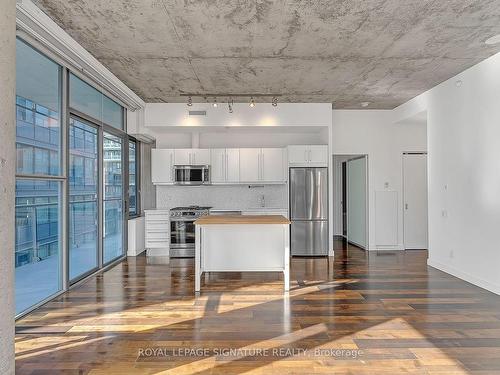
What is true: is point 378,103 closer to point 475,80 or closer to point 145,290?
point 475,80

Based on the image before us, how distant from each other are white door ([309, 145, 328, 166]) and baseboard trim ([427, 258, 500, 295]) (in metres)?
2.55

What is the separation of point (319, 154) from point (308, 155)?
0.21 m

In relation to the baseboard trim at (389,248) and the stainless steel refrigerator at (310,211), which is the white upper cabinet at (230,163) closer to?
the stainless steel refrigerator at (310,211)

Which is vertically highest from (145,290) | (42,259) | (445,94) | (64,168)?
(445,94)

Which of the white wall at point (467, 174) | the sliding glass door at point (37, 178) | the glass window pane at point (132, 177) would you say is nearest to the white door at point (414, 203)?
the white wall at point (467, 174)

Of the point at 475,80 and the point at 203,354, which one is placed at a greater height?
the point at 475,80

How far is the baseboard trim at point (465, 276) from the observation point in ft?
13.3

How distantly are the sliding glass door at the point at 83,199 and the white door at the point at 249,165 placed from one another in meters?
2.78

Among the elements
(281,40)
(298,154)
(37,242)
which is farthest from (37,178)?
(298,154)

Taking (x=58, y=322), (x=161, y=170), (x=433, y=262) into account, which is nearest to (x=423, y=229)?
(x=433, y=262)

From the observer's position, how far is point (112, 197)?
19.0 feet

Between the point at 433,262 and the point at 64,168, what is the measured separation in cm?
565

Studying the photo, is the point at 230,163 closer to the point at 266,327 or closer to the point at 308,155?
the point at 308,155

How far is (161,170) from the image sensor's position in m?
6.88
